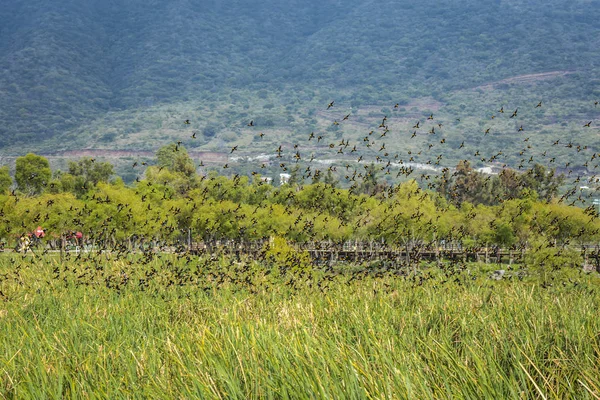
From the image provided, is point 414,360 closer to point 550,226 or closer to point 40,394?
point 40,394

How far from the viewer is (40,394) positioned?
8.45 m

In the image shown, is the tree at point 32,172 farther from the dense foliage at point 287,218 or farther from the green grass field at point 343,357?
the green grass field at point 343,357

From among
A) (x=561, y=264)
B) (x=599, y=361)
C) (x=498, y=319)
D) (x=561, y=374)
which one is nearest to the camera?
(x=599, y=361)

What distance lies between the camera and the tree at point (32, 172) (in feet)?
316

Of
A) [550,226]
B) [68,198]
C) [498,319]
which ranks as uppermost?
[498,319]

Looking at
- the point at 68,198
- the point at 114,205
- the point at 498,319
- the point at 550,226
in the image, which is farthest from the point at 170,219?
the point at 498,319

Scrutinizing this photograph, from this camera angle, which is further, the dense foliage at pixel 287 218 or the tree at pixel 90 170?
the tree at pixel 90 170

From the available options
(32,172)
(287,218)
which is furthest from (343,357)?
(32,172)

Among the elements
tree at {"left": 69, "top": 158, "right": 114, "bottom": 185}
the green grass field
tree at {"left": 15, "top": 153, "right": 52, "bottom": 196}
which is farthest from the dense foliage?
the green grass field

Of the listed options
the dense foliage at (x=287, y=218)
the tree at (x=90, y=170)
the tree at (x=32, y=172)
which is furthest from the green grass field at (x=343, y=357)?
the tree at (x=90, y=170)

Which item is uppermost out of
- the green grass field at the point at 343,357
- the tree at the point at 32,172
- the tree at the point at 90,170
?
the green grass field at the point at 343,357

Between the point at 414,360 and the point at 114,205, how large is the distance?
64.7 meters

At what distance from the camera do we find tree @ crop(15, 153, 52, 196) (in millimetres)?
96312

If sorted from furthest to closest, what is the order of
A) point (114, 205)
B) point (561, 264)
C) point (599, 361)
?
point (114, 205) → point (561, 264) → point (599, 361)
